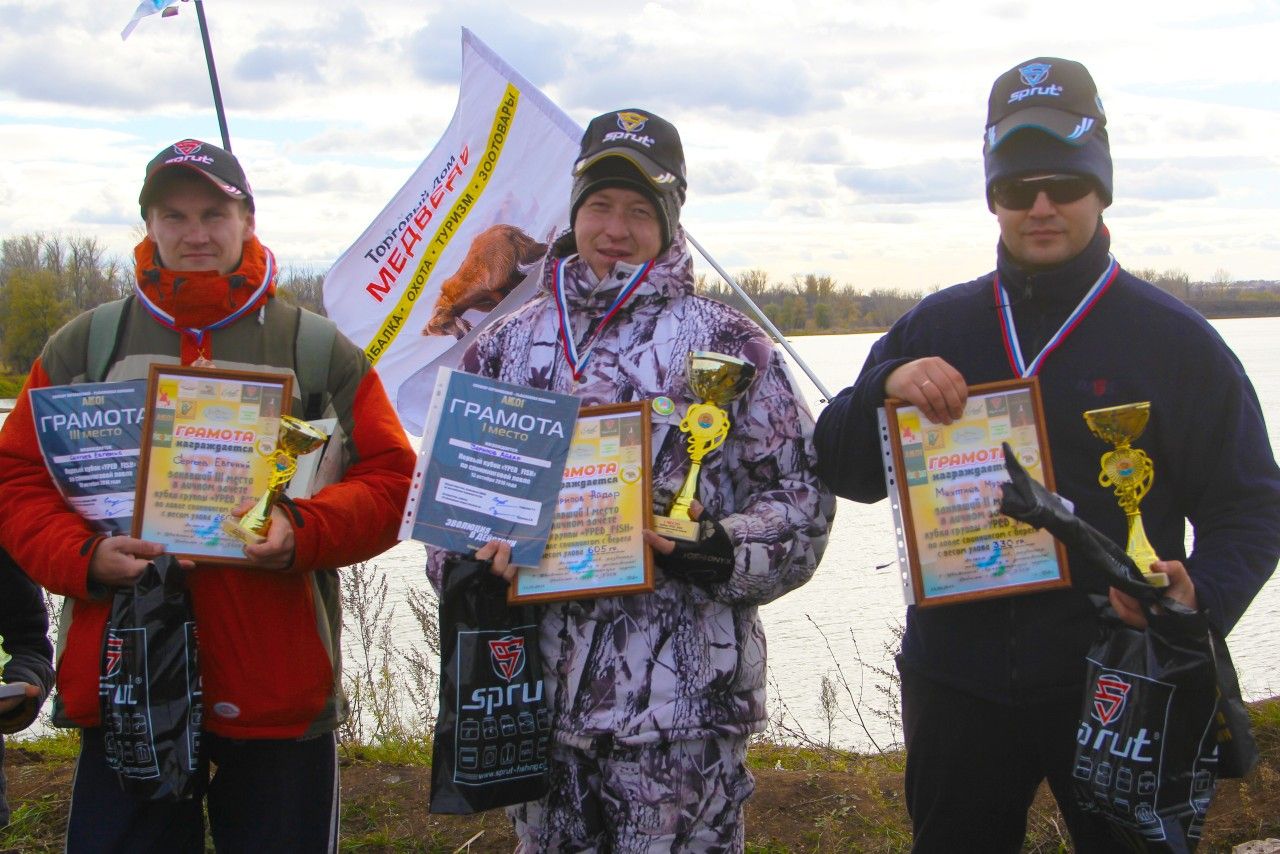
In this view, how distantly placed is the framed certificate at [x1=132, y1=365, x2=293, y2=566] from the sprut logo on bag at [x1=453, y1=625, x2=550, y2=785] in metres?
0.67

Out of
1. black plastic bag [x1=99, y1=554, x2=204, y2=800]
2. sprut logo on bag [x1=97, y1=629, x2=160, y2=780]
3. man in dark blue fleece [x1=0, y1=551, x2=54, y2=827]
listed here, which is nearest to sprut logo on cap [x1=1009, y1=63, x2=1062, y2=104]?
black plastic bag [x1=99, y1=554, x2=204, y2=800]

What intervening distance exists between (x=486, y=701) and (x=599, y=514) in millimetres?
521

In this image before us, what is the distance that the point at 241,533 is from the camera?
2990 millimetres

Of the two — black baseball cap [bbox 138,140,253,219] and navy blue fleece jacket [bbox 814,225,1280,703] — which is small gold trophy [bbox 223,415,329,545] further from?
navy blue fleece jacket [bbox 814,225,1280,703]

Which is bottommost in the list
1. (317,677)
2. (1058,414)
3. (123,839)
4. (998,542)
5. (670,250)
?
(123,839)

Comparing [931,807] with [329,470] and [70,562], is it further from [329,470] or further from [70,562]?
[70,562]

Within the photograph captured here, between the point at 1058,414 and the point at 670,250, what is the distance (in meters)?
1.04

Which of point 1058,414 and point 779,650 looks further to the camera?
point 779,650

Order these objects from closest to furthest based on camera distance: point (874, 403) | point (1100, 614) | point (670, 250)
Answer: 1. point (1100, 614)
2. point (874, 403)
3. point (670, 250)

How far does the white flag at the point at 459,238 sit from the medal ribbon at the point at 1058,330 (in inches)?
149

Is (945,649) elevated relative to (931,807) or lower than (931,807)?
elevated

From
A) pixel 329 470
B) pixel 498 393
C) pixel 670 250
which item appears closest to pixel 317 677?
pixel 329 470

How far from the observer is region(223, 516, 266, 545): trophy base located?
2982mm

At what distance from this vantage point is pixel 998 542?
2.88 metres
